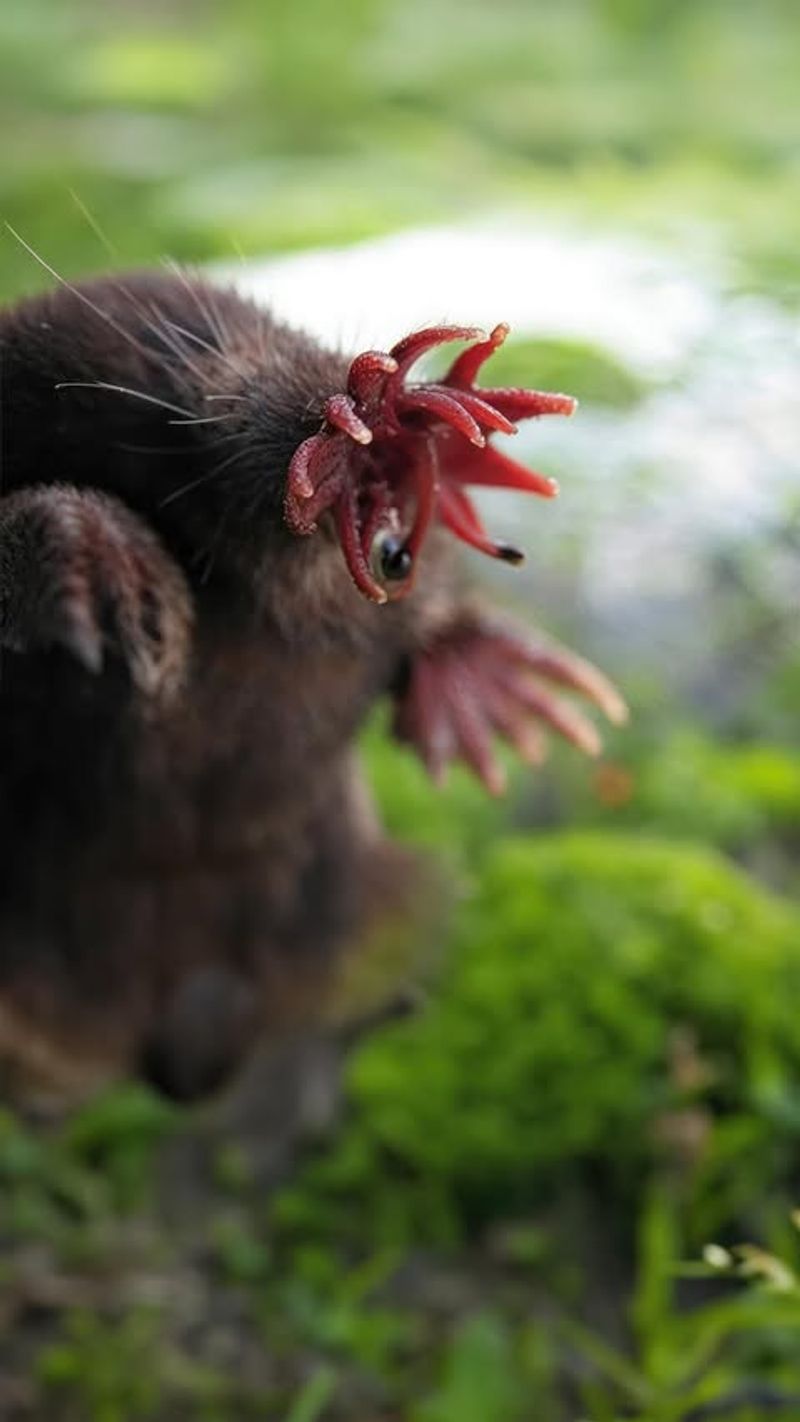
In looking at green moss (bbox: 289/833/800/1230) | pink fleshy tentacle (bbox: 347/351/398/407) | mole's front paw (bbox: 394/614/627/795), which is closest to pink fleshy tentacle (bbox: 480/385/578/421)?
pink fleshy tentacle (bbox: 347/351/398/407)

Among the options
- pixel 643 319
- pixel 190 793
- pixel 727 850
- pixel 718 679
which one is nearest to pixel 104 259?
pixel 643 319

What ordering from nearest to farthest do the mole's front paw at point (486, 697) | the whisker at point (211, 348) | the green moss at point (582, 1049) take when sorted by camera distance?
the whisker at point (211, 348), the mole's front paw at point (486, 697), the green moss at point (582, 1049)

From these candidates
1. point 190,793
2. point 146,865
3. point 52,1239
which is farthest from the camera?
point 52,1239

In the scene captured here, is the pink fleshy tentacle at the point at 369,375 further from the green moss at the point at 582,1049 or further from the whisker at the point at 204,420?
the green moss at the point at 582,1049

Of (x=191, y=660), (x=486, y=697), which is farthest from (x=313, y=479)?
(x=486, y=697)

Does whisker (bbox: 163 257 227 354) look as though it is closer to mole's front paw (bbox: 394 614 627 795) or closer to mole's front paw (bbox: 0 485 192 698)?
mole's front paw (bbox: 0 485 192 698)

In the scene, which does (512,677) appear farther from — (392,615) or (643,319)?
(643,319)

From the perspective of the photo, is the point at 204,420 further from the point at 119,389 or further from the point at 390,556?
the point at 390,556

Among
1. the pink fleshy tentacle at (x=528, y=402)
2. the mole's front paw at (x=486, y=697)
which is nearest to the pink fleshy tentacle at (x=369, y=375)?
the pink fleshy tentacle at (x=528, y=402)
